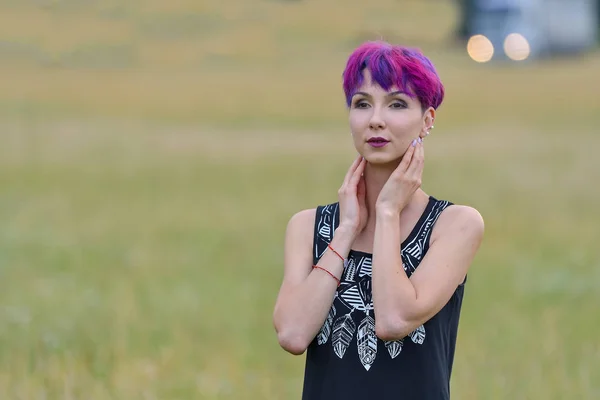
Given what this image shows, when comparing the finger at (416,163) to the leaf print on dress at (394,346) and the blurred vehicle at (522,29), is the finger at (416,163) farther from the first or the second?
the blurred vehicle at (522,29)

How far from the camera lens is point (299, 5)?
84.9 m

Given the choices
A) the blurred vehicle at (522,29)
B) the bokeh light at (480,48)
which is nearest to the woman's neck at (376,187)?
the bokeh light at (480,48)

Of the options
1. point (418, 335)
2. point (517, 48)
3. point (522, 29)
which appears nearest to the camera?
point (418, 335)

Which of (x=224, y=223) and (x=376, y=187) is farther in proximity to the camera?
(x=224, y=223)

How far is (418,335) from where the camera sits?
3.68m

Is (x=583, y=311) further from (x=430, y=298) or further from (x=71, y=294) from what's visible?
(x=430, y=298)

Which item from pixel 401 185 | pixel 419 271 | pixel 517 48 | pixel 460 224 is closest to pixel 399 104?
pixel 401 185

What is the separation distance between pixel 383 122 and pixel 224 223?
11546 millimetres

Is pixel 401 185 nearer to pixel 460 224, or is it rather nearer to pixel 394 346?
pixel 460 224

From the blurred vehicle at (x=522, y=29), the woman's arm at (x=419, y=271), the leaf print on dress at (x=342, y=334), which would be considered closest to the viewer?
the woman's arm at (x=419, y=271)

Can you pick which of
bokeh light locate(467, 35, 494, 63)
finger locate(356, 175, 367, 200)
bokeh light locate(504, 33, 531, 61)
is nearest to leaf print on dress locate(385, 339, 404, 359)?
finger locate(356, 175, 367, 200)

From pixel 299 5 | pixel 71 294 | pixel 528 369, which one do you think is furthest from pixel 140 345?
pixel 299 5

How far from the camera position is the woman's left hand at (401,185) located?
3.68 meters

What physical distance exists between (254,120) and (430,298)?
1163 inches
